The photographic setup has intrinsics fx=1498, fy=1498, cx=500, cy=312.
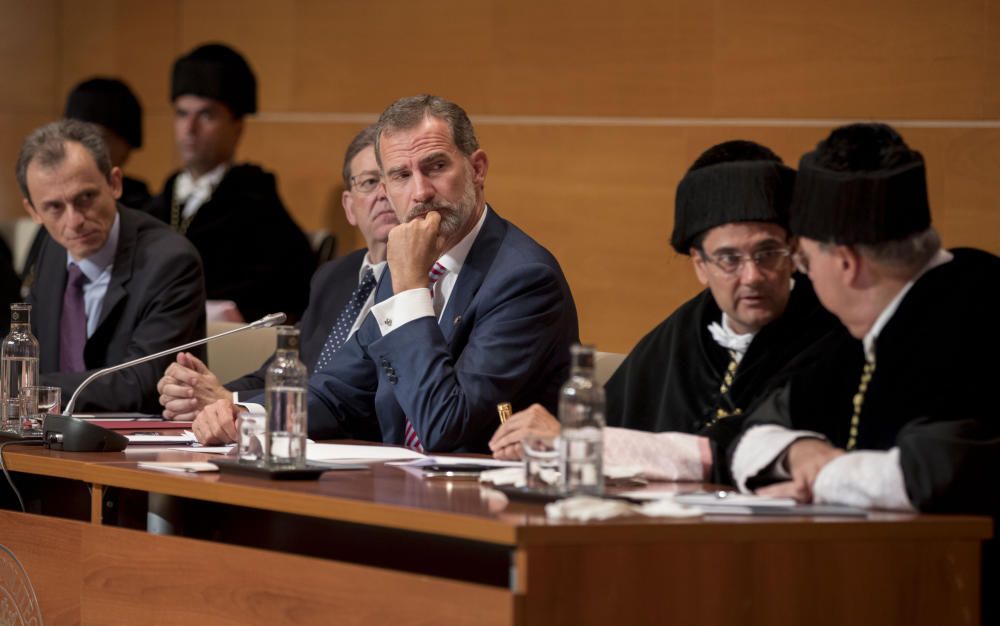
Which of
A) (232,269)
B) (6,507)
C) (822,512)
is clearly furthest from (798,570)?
(232,269)

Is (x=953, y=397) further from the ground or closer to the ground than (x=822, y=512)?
further from the ground

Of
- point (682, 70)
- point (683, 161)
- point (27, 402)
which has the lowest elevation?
point (27, 402)

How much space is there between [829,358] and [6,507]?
177 cm

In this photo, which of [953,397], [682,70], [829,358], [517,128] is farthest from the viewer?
[517,128]

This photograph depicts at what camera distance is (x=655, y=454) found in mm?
2639

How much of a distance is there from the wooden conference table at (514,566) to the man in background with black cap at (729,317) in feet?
1.41

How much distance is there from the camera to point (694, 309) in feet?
10.3

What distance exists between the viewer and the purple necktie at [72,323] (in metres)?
4.45

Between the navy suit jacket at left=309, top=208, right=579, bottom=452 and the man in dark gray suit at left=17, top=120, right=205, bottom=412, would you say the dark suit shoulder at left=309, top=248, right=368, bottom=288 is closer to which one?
the man in dark gray suit at left=17, top=120, right=205, bottom=412

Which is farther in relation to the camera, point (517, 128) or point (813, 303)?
point (517, 128)

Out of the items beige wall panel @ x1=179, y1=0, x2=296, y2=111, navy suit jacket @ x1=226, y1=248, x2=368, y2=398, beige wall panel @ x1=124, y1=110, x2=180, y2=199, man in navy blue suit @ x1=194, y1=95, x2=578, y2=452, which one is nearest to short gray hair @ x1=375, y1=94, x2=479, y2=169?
man in navy blue suit @ x1=194, y1=95, x2=578, y2=452

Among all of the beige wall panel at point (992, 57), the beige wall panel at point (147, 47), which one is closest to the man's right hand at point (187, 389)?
the beige wall panel at point (992, 57)

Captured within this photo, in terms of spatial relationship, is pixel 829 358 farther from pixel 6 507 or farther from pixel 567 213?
pixel 567 213

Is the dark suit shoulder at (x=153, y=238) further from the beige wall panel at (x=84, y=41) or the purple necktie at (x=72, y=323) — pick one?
the beige wall panel at (x=84, y=41)
